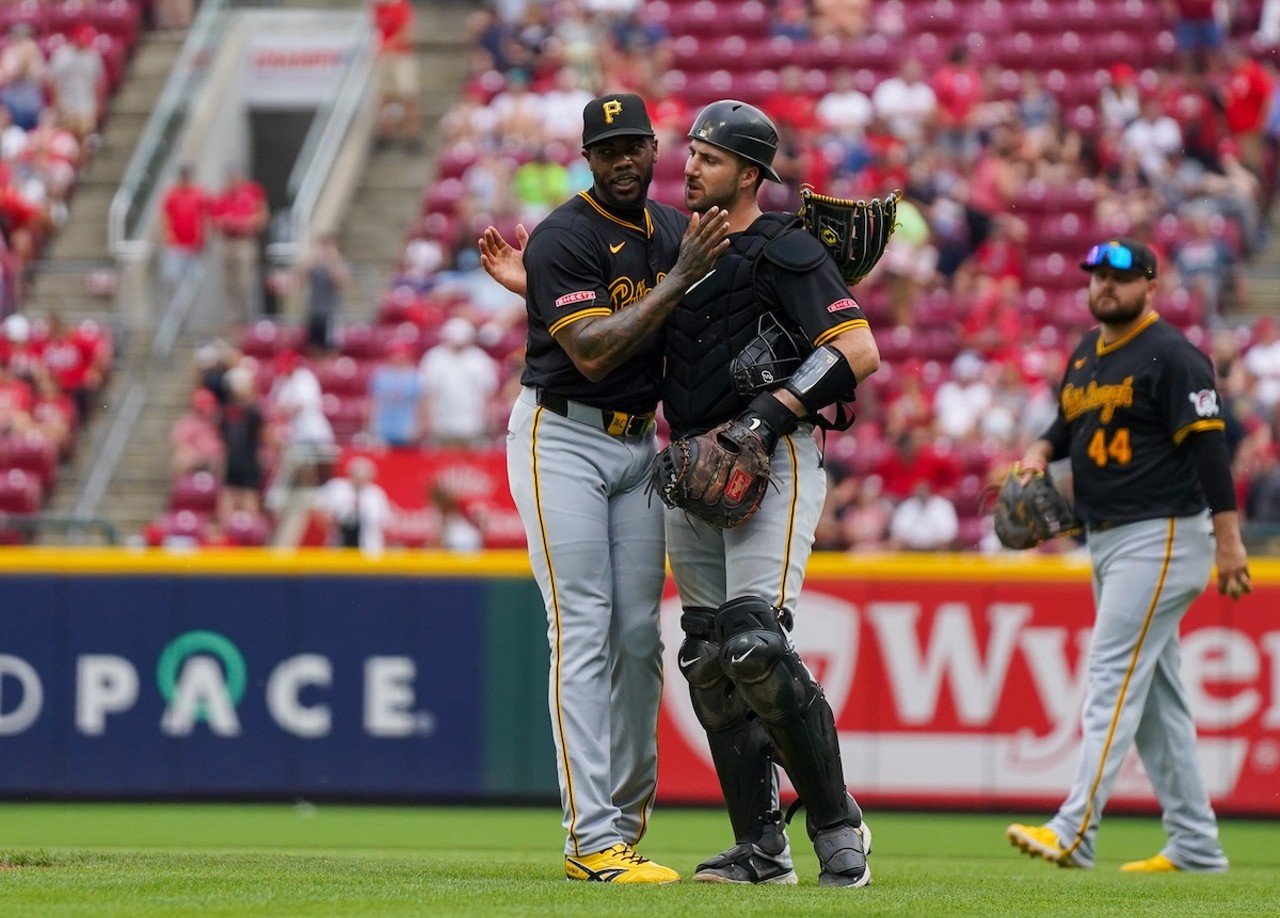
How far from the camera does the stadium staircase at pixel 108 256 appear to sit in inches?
623

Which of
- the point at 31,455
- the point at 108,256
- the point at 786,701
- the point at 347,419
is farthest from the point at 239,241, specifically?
the point at 786,701

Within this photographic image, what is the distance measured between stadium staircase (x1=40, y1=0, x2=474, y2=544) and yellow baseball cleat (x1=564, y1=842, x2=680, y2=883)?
7933 mm

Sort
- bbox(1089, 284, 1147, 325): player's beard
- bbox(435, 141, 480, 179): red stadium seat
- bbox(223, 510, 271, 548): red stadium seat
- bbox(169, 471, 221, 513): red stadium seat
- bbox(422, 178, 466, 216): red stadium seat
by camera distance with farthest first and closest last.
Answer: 1. bbox(435, 141, 480, 179): red stadium seat
2. bbox(422, 178, 466, 216): red stadium seat
3. bbox(169, 471, 221, 513): red stadium seat
4. bbox(223, 510, 271, 548): red stadium seat
5. bbox(1089, 284, 1147, 325): player's beard

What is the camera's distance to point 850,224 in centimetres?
595

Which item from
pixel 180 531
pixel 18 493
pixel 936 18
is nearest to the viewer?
pixel 180 531

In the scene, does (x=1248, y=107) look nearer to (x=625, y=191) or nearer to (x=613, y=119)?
(x=625, y=191)

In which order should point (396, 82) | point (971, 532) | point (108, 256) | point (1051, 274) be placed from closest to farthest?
point (971, 532)
point (1051, 274)
point (108, 256)
point (396, 82)

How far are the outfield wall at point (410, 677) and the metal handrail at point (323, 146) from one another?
7652mm

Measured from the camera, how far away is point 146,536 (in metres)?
14.2

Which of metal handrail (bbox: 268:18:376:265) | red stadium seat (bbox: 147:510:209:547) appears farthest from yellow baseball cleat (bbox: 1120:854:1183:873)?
metal handrail (bbox: 268:18:376:265)

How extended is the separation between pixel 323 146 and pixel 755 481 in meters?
13.4

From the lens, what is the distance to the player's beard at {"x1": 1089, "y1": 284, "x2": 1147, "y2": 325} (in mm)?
7414

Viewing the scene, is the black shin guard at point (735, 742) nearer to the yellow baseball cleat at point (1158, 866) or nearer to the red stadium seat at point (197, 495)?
the yellow baseball cleat at point (1158, 866)

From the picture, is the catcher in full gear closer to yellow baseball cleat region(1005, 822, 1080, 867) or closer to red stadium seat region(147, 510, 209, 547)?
yellow baseball cleat region(1005, 822, 1080, 867)
